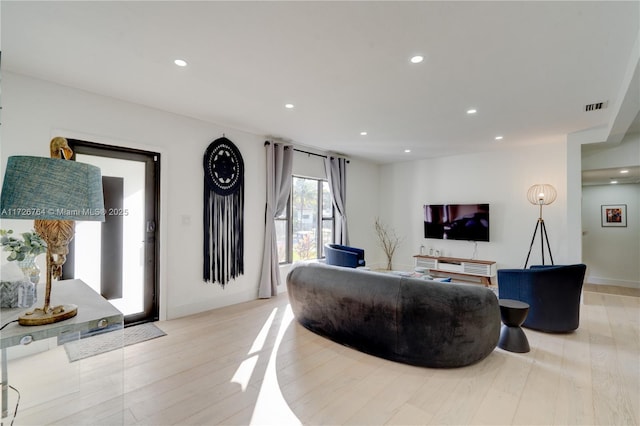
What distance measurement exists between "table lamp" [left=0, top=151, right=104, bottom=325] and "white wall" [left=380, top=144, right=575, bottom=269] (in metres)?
5.80

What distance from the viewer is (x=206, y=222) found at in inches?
161

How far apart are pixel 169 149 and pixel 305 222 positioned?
9.14ft

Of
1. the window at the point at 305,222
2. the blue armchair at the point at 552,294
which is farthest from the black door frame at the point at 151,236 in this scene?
the blue armchair at the point at 552,294

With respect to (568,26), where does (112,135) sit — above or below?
below

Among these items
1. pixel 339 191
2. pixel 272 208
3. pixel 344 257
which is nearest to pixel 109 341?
pixel 272 208

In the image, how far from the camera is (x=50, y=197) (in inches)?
50.3

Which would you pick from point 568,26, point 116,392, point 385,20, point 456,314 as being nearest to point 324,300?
point 456,314

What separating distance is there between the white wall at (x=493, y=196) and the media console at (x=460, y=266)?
288 millimetres

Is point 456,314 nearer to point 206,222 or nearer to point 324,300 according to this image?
point 324,300

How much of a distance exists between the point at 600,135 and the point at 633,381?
3563 millimetres

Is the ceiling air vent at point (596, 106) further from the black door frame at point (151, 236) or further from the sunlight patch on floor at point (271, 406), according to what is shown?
the black door frame at point (151, 236)

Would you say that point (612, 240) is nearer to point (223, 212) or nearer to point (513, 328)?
point (513, 328)

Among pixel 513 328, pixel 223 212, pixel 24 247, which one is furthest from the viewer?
pixel 223 212

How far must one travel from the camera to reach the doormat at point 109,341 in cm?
260
